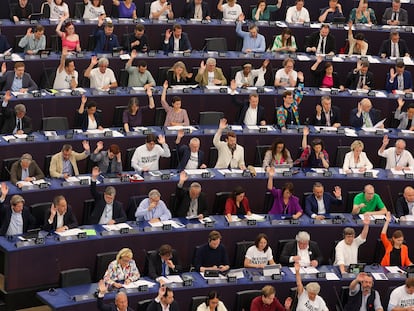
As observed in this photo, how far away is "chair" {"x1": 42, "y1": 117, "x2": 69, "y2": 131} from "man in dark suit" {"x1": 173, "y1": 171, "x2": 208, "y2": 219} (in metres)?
2.45

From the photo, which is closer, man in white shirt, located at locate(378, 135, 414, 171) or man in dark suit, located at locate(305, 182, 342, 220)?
man in dark suit, located at locate(305, 182, 342, 220)

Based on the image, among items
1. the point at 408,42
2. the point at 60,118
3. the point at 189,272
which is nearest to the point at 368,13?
the point at 408,42

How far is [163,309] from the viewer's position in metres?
15.6

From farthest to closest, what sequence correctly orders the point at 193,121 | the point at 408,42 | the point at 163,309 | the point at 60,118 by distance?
the point at 408,42 < the point at 193,121 < the point at 60,118 < the point at 163,309

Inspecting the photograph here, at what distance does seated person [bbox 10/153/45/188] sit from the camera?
58.3 feet

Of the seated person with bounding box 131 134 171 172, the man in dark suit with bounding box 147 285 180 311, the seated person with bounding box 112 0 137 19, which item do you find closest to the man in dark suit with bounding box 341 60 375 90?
the seated person with bounding box 112 0 137 19

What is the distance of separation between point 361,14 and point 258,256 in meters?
8.21

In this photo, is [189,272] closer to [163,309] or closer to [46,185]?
[163,309]

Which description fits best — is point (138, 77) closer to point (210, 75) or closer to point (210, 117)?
point (210, 75)

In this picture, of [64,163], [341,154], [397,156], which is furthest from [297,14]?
[64,163]

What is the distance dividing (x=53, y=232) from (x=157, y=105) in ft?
14.3

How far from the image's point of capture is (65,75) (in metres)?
20.5

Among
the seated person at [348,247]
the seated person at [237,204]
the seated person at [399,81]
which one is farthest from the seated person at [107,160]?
the seated person at [399,81]

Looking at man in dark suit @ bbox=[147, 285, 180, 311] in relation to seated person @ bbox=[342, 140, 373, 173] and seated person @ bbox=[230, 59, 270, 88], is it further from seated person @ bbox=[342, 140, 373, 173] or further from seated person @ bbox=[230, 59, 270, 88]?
seated person @ bbox=[230, 59, 270, 88]
